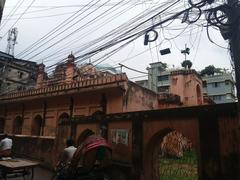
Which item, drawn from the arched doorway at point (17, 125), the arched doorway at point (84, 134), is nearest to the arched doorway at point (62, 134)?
the arched doorway at point (84, 134)

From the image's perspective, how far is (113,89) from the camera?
582 inches

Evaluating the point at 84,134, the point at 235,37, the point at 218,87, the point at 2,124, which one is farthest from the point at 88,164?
the point at 218,87

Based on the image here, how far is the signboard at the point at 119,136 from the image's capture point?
976 cm

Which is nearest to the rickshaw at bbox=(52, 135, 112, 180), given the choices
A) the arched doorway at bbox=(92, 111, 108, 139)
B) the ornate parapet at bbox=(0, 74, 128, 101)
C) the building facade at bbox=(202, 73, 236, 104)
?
the arched doorway at bbox=(92, 111, 108, 139)

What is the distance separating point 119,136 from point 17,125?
16.7 meters

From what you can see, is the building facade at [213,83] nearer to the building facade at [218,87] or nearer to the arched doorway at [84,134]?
the building facade at [218,87]

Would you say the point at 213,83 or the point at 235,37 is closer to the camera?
the point at 235,37

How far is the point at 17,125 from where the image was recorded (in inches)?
935

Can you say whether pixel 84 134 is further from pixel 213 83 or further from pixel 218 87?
pixel 218 87

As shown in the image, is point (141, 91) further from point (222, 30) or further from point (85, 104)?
point (222, 30)

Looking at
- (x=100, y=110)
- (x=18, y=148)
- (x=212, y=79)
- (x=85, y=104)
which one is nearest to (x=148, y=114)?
(x=100, y=110)

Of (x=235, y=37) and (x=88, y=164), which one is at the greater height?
(x=235, y=37)

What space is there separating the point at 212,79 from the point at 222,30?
43016 millimetres

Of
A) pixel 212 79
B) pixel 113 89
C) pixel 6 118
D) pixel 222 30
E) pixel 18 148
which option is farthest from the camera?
pixel 212 79
